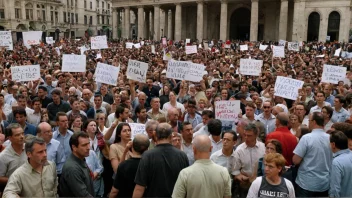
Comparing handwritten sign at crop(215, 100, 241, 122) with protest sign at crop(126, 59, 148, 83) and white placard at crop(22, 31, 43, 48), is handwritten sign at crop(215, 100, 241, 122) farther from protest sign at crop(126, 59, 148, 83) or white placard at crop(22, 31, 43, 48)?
white placard at crop(22, 31, 43, 48)

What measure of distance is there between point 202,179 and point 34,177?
6.93ft

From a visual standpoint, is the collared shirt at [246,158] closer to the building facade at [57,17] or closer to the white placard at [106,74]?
the white placard at [106,74]

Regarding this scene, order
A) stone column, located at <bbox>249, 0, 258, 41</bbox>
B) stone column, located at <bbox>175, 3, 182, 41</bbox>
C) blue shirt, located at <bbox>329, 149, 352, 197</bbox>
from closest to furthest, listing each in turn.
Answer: blue shirt, located at <bbox>329, 149, 352, 197</bbox> → stone column, located at <bbox>249, 0, 258, 41</bbox> → stone column, located at <bbox>175, 3, 182, 41</bbox>

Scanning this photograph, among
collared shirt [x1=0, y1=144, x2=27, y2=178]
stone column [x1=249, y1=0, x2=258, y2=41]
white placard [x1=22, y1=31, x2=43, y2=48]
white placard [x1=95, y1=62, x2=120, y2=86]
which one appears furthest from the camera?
stone column [x1=249, y1=0, x2=258, y2=41]

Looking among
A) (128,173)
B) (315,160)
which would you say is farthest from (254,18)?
(128,173)

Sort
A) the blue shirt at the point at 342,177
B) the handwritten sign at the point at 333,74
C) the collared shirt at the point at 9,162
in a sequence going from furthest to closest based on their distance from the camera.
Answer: the handwritten sign at the point at 333,74, the collared shirt at the point at 9,162, the blue shirt at the point at 342,177

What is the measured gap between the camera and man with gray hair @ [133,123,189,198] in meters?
4.56

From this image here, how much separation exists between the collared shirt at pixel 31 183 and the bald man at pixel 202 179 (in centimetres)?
163

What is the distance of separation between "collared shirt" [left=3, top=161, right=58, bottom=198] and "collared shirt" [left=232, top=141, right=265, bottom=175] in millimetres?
2778

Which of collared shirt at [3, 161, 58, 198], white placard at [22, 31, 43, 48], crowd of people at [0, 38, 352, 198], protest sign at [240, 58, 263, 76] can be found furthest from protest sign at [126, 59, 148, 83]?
white placard at [22, 31, 43, 48]

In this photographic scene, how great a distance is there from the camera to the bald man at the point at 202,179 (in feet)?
13.7

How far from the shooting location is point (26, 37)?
20.9 meters

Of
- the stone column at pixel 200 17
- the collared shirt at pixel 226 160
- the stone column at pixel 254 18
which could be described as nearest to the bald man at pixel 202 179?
the collared shirt at pixel 226 160

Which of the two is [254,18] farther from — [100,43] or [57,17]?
[57,17]
